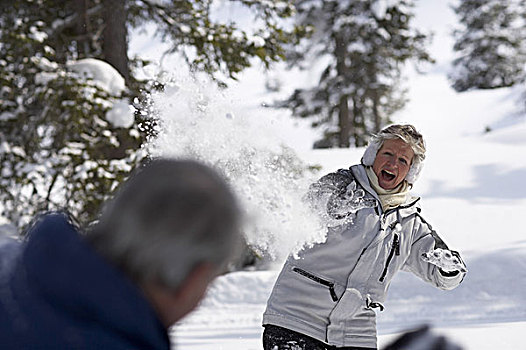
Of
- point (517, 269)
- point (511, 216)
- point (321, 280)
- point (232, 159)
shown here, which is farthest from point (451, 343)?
point (511, 216)

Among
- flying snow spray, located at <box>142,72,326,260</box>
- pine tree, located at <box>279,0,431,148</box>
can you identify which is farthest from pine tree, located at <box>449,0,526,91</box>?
flying snow spray, located at <box>142,72,326,260</box>

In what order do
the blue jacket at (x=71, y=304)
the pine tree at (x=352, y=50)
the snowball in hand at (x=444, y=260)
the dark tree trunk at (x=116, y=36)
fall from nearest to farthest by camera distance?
the blue jacket at (x=71, y=304), the snowball in hand at (x=444, y=260), the dark tree trunk at (x=116, y=36), the pine tree at (x=352, y=50)

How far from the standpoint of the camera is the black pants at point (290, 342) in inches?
117

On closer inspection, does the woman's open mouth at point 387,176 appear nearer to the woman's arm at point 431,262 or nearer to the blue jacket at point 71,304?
the woman's arm at point 431,262

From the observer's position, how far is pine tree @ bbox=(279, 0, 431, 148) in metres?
18.6

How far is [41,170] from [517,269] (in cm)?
592

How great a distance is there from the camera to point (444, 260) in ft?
10.1

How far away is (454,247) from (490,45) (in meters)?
25.4

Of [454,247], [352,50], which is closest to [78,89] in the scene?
[454,247]

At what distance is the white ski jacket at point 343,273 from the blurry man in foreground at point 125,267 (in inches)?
76.9

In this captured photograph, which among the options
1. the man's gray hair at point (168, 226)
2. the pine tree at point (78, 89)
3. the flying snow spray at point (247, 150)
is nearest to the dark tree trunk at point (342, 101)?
the pine tree at point (78, 89)

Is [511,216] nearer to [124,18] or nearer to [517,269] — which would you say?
[517,269]

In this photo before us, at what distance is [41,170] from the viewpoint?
827 centimetres

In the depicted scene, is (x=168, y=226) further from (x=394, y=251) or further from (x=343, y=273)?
(x=394, y=251)
